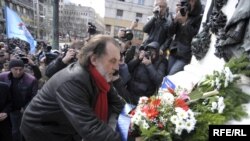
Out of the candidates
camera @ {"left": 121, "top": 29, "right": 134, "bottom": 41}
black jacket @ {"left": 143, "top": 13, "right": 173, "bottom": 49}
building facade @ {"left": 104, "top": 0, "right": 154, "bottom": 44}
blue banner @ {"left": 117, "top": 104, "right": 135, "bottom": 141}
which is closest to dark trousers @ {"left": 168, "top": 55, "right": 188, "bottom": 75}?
black jacket @ {"left": 143, "top": 13, "right": 173, "bottom": 49}

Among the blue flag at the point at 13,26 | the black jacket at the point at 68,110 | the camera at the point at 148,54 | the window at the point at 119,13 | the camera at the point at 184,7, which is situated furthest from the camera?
the window at the point at 119,13

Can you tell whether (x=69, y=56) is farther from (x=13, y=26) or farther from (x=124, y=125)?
(x=13, y=26)

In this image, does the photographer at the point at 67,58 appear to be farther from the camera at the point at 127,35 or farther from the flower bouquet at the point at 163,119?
the flower bouquet at the point at 163,119

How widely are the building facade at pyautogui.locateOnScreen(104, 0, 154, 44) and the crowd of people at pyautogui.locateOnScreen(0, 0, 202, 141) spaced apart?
107 ft

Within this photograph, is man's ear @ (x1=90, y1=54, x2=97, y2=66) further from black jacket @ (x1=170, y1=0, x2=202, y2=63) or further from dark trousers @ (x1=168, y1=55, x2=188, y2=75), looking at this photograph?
black jacket @ (x1=170, y1=0, x2=202, y2=63)

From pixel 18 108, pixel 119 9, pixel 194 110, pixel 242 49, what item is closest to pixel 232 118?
pixel 194 110

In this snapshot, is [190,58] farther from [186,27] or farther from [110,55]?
[110,55]

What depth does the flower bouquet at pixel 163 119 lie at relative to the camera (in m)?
1.94

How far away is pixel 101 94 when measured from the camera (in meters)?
2.49

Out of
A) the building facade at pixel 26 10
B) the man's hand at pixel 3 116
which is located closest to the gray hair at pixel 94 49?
the man's hand at pixel 3 116

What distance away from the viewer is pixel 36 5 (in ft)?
268

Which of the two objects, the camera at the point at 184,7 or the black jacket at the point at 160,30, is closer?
the camera at the point at 184,7

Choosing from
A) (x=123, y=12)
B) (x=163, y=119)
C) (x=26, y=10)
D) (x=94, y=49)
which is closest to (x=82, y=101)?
(x=94, y=49)

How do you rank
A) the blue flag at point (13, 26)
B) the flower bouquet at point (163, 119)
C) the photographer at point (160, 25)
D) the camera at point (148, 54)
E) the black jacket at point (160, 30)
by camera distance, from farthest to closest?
1. the blue flag at point (13, 26)
2. the black jacket at point (160, 30)
3. the photographer at point (160, 25)
4. the camera at point (148, 54)
5. the flower bouquet at point (163, 119)
